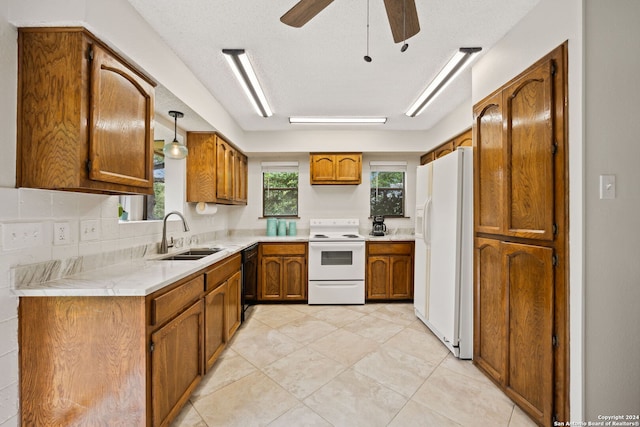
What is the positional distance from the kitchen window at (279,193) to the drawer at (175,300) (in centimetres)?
253

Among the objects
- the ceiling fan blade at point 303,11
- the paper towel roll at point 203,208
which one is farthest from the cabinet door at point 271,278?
the ceiling fan blade at point 303,11

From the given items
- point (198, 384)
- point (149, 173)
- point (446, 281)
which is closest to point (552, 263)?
point (446, 281)

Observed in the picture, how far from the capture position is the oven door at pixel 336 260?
11.6 feet

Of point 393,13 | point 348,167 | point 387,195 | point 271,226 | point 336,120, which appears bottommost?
point 271,226

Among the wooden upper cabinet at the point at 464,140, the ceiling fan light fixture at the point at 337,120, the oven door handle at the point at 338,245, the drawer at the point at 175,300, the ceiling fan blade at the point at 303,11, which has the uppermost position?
the ceiling fan light fixture at the point at 337,120

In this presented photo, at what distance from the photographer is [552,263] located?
1.44 m

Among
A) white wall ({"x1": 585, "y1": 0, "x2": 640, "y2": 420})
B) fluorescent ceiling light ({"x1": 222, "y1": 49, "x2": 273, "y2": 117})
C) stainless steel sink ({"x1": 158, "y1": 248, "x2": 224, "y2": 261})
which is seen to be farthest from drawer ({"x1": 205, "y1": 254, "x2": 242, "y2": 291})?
white wall ({"x1": 585, "y1": 0, "x2": 640, "y2": 420})

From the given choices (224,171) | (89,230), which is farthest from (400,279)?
(89,230)

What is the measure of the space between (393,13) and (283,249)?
2916mm

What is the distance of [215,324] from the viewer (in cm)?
210

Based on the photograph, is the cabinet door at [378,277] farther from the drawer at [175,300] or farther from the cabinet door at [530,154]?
the drawer at [175,300]

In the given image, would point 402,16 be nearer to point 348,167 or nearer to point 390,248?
point 348,167

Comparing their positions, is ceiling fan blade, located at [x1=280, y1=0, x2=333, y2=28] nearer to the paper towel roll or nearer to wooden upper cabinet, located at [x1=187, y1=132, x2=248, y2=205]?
wooden upper cabinet, located at [x1=187, y1=132, x2=248, y2=205]

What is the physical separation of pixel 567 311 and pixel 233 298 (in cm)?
247
